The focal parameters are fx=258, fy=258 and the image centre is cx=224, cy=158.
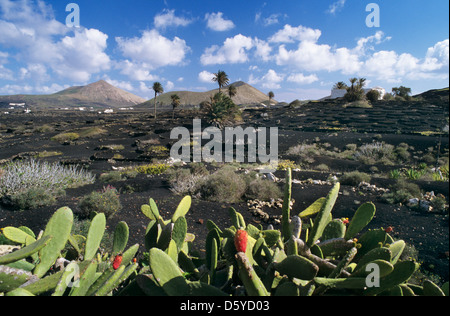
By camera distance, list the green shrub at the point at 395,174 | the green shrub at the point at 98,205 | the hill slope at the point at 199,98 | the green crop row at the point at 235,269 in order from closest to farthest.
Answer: the green crop row at the point at 235,269
the green shrub at the point at 98,205
the green shrub at the point at 395,174
the hill slope at the point at 199,98

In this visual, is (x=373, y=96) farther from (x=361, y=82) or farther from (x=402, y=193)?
(x=402, y=193)

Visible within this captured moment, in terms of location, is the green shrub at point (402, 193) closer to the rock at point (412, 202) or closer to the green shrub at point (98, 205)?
the rock at point (412, 202)

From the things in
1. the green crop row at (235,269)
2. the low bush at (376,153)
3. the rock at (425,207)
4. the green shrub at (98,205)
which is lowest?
the rock at (425,207)

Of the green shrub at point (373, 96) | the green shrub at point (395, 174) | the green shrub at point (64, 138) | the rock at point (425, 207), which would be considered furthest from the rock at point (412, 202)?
the green shrub at point (373, 96)

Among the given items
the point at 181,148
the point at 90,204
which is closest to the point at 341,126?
the point at 181,148

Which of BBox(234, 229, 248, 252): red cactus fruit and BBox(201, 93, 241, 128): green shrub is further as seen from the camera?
BBox(201, 93, 241, 128): green shrub

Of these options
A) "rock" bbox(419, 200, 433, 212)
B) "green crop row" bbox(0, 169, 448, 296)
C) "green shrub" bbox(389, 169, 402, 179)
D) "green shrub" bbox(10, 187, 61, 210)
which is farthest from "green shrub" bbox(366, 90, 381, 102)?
"green crop row" bbox(0, 169, 448, 296)

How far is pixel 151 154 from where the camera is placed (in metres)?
22.8

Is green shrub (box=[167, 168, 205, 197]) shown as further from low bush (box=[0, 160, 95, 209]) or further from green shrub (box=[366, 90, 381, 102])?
green shrub (box=[366, 90, 381, 102])

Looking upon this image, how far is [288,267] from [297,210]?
7927mm

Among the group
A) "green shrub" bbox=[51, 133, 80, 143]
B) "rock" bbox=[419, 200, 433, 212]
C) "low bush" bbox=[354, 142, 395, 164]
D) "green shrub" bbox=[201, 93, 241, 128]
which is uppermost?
"green shrub" bbox=[201, 93, 241, 128]

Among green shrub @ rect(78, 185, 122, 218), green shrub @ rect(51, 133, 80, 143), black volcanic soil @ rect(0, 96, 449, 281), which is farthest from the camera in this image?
green shrub @ rect(51, 133, 80, 143)

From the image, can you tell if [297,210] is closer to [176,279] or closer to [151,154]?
[176,279]
